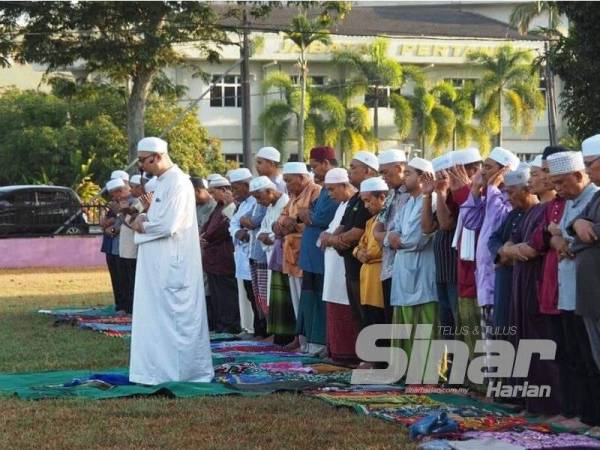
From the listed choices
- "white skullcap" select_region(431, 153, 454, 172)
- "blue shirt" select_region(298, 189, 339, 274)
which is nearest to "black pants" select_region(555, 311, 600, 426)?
"white skullcap" select_region(431, 153, 454, 172)

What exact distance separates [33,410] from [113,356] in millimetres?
3649

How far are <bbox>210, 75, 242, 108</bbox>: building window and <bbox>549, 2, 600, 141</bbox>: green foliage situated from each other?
42739 mm

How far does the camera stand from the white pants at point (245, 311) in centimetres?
1535

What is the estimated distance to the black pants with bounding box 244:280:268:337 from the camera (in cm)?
Answer: 1469

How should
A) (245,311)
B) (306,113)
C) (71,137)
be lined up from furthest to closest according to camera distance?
(306,113) → (71,137) → (245,311)

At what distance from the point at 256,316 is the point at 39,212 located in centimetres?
1838

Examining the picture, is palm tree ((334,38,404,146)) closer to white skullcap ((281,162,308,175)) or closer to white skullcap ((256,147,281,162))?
white skullcap ((256,147,281,162))

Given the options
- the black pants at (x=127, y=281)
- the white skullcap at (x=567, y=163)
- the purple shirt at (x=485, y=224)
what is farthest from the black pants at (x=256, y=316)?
the white skullcap at (x=567, y=163)

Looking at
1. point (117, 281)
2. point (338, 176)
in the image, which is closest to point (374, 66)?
point (117, 281)

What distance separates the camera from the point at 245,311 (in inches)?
606

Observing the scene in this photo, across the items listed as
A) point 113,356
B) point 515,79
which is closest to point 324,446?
point 113,356

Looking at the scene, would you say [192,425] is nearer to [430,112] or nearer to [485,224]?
[485,224]

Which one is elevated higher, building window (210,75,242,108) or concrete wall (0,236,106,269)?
building window (210,75,242,108)

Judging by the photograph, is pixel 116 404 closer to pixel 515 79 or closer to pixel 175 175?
pixel 175 175
